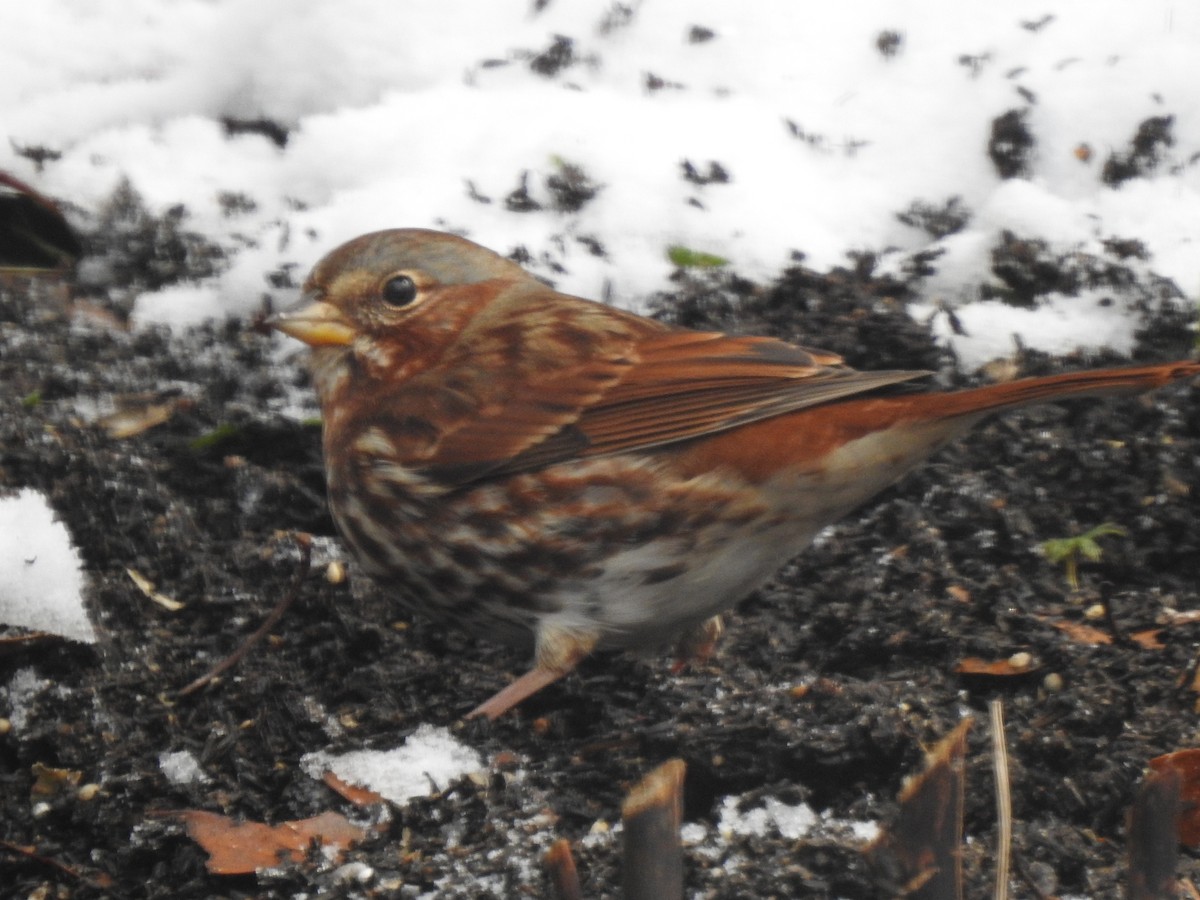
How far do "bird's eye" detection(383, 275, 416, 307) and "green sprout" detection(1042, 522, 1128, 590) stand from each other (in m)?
1.65

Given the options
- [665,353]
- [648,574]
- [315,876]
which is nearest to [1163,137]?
[665,353]

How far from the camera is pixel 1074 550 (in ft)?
12.5

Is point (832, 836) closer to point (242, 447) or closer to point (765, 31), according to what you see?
point (242, 447)

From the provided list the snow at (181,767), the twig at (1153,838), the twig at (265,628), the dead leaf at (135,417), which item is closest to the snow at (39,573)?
the twig at (265,628)

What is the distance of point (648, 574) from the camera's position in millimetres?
3357

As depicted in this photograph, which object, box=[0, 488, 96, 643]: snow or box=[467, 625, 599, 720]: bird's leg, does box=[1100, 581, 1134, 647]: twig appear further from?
box=[0, 488, 96, 643]: snow

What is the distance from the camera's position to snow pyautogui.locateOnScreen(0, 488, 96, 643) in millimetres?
3480

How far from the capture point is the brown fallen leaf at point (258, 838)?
2928mm

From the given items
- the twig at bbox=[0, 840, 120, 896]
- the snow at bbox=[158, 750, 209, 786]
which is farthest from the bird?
the twig at bbox=[0, 840, 120, 896]

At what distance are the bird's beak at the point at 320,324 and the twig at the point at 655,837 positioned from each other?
6.94ft

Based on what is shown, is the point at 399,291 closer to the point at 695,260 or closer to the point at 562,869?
the point at 695,260

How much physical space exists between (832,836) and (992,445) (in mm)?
1632

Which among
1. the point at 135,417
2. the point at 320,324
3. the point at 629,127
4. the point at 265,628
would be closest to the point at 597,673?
the point at 265,628

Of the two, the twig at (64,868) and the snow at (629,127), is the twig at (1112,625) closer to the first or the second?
the snow at (629,127)
